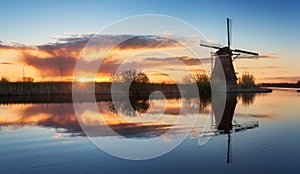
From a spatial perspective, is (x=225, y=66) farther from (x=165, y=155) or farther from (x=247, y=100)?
(x=165, y=155)

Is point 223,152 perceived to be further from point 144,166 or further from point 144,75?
point 144,75

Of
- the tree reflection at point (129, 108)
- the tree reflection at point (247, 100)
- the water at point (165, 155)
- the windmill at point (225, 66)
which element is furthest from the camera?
the windmill at point (225, 66)

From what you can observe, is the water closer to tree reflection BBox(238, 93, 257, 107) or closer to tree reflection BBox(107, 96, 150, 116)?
tree reflection BBox(107, 96, 150, 116)

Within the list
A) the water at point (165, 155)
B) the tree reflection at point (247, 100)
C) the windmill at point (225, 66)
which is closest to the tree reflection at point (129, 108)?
the water at point (165, 155)

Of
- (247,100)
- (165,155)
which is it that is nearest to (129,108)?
(165,155)

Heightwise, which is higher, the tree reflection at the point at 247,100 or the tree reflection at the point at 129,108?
the tree reflection at the point at 129,108

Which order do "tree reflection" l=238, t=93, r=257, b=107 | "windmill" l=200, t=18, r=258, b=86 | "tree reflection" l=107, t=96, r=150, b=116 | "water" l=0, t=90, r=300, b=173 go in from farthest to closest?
"windmill" l=200, t=18, r=258, b=86 → "tree reflection" l=238, t=93, r=257, b=107 → "tree reflection" l=107, t=96, r=150, b=116 → "water" l=0, t=90, r=300, b=173

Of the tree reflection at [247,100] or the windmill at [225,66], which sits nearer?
the tree reflection at [247,100]

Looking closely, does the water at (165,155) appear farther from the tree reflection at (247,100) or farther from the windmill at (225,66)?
the windmill at (225,66)

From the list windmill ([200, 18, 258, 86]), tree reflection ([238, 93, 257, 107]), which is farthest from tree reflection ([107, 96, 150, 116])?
windmill ([200, 18, 258, 86])

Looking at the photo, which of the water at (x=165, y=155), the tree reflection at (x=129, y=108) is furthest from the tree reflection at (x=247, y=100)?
the water at (x=165, y=155)

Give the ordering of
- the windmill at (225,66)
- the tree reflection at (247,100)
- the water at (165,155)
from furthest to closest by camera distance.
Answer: the windmill at (225,66)
the tree reflection at (247,100)
the water at (165,155)

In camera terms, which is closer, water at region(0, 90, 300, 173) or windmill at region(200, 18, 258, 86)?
water at region(0, 90, 300, 173)

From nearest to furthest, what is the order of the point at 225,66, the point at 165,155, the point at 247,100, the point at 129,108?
the point at 165,155
the point at 129,108
the point at 247,100
the point at 225,66
